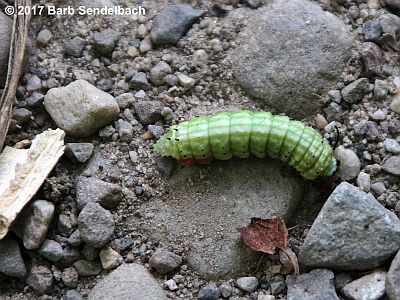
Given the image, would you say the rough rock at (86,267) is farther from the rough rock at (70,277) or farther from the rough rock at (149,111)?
the rough rock at (149,111)

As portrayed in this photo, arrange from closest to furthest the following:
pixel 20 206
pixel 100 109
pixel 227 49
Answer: pixel 20 206 → pixel 100 109 → pixel 227 49

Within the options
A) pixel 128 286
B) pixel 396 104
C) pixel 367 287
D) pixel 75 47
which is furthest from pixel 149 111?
pixel 367 287

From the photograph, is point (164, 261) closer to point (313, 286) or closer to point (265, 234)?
point (265, 234)

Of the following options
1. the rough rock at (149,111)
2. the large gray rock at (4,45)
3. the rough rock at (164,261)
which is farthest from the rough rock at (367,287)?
the large gray rock at (4,45)

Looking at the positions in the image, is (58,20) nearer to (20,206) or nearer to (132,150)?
(132,150)

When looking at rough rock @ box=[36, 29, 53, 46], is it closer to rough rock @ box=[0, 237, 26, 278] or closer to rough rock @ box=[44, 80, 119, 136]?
rough rock @ box=[44, 80, 119, 136]

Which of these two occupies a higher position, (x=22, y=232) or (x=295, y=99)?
(x=295, y=99)

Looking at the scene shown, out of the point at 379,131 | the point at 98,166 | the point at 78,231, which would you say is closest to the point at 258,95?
the point at 379,131
